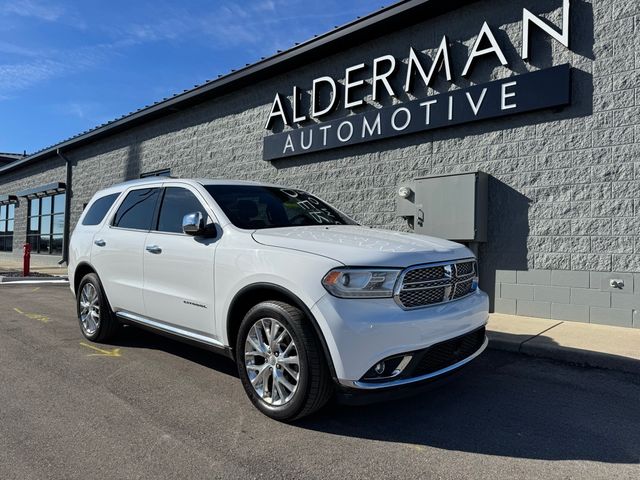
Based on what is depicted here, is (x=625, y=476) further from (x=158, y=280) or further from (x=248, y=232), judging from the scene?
(x=158, y=280)

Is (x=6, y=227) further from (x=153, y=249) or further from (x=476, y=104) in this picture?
(x=476, y=104)

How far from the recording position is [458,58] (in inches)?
313

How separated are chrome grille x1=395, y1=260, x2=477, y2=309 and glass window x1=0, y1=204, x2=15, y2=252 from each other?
88.3 ft

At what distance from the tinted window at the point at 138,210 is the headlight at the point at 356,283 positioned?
2515mm

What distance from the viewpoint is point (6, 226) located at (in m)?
26.2

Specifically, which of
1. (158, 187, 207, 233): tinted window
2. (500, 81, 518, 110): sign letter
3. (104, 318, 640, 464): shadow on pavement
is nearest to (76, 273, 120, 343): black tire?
(158, 187, 207, 233): tinted window

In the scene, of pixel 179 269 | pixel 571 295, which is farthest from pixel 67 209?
pixel 571 295

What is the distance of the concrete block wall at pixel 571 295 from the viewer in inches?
252

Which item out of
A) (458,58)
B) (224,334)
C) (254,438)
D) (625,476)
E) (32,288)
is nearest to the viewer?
(625,476)

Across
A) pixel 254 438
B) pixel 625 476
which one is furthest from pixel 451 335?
pixel 254 438

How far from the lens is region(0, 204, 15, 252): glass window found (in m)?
25.4

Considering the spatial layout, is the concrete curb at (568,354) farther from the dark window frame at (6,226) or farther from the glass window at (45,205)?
the dark window frame at (6,226)

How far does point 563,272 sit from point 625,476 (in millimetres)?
4491

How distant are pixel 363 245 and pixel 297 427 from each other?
4.37 ft
